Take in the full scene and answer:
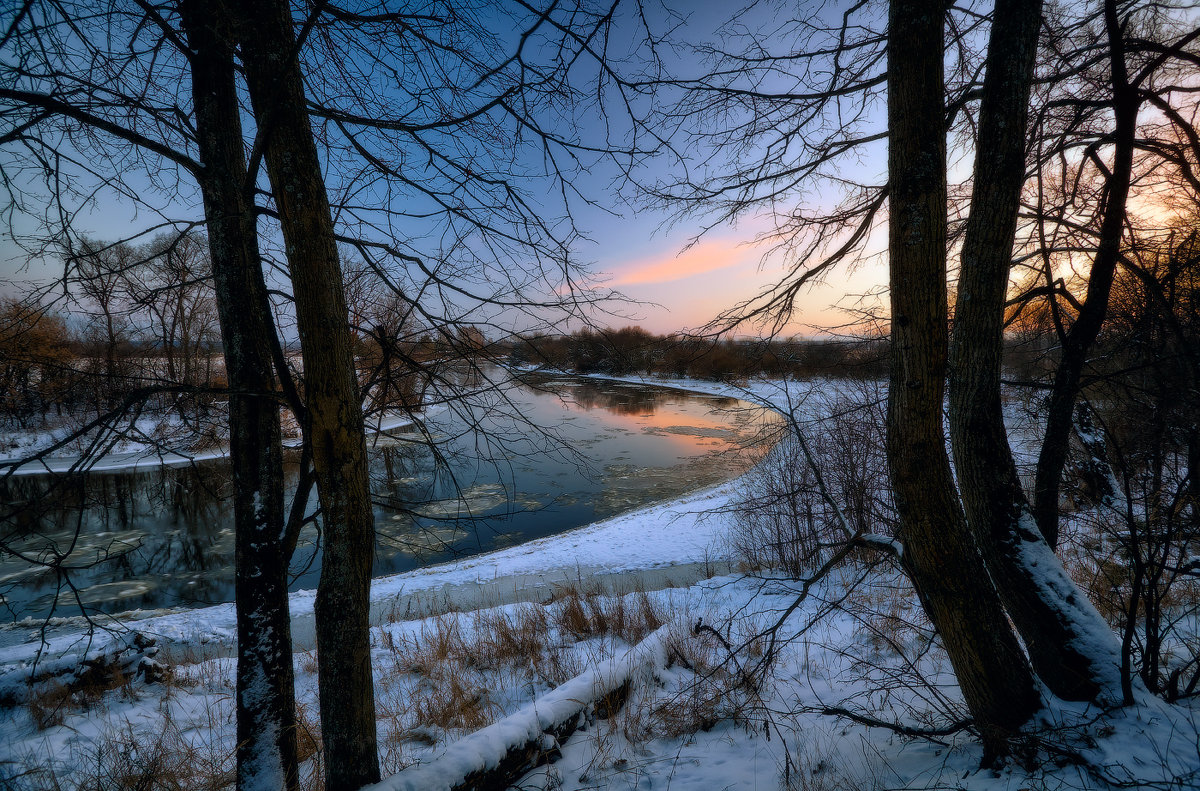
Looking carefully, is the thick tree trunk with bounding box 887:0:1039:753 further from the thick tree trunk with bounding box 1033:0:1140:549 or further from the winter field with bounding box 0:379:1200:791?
the thick tree trunk with bounding box 1033:0:1140:549

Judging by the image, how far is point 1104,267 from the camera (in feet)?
13.3

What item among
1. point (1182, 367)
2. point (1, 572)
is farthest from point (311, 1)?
point (1, 572)

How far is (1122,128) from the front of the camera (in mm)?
4086

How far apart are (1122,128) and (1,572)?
1835 centimetres

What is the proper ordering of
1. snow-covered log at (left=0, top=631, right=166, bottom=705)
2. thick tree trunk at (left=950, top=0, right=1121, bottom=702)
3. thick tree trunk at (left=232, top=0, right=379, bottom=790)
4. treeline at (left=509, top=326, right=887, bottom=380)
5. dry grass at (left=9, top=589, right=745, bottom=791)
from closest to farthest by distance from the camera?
thick tree trunk at (left=232, top=0, right=379, bottom=790)
thick tree trunk at (left=950, top=0, right=1121, bottom=702)
treeline at (left=509, top=326, right=887, bottom=380)
dry grass at (left=9, top=589, right=745, bottom=791)
snow-covered log at (left=0, top=631, right=166, bottom=705)

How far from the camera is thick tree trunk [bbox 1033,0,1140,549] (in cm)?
401

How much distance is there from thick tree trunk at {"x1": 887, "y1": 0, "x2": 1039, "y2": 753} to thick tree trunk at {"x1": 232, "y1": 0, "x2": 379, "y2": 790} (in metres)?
2.69

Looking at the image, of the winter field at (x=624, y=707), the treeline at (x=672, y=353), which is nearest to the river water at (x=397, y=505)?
the treeline at (x=672, y=353)

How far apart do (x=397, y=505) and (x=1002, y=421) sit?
420 cm

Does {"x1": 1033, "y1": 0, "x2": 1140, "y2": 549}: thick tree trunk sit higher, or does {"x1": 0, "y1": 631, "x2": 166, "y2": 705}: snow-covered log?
{"x1": 1033, "y1": 0, "x2": 1140, "y2": 549}: thick tree trunk

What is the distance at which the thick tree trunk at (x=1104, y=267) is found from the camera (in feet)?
13.2

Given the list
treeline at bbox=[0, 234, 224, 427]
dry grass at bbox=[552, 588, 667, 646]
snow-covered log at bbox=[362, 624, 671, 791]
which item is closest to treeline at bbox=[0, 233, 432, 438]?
treeline at bbox=[0, 234, 224, 427]

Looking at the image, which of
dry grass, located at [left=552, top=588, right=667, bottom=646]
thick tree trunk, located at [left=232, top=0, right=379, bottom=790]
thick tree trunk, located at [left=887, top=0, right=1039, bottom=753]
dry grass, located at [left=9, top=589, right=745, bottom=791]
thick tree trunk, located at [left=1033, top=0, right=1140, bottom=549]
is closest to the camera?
thick tree trunk, located at [left=232, top=0, right=379, bottom=790]

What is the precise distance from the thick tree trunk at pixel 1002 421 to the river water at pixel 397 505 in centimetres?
197
